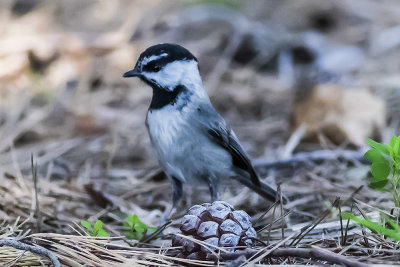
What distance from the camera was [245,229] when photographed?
2111mm

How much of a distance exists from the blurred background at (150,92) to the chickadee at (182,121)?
41cm

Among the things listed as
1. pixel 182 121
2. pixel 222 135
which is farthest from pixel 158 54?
pixel 222 135

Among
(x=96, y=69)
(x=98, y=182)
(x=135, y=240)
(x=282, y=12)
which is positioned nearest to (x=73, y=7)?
(x=96, y=69)

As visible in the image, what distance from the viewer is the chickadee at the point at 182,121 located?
2.81 meters

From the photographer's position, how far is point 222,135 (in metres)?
2.94

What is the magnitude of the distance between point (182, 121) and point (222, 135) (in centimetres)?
27

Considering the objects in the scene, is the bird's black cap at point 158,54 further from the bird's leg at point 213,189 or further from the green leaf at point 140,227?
the green leaf at point 140,227

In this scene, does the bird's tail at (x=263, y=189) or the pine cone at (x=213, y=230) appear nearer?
the pine cone at (x=213, y=230)

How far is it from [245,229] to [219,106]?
123 inches

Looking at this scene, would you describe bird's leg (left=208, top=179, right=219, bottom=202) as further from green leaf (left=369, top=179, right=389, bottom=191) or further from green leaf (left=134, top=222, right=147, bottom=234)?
green leaf (left=369, top=179, right=389, bottom=191)

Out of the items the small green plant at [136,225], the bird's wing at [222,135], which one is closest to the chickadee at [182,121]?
the bird's wing at [222,135]

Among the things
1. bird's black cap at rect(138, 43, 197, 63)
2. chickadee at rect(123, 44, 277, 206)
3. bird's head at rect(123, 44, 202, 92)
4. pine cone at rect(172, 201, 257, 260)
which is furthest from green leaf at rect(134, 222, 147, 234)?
bird's black cap at rect(138, 43, 197, 63)

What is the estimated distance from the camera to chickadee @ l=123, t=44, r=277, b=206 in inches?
111

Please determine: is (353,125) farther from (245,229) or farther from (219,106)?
(245,229)
